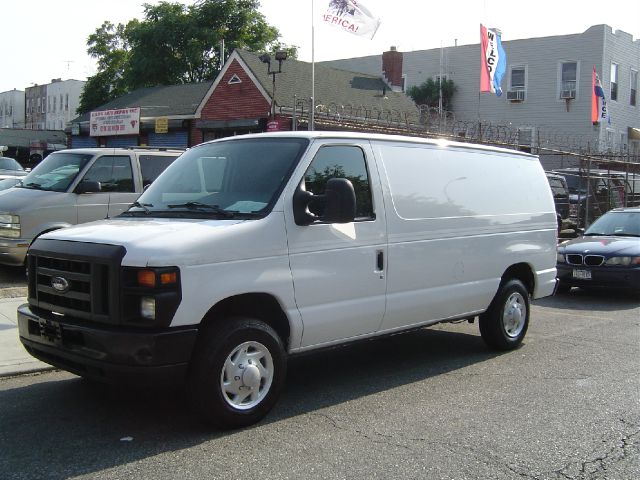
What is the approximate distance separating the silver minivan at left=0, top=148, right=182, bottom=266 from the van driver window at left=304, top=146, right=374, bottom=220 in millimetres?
→ 5708

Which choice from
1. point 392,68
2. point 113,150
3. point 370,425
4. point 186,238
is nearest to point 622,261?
point 370,425

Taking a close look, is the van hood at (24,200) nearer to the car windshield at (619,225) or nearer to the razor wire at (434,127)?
the razor wire at (434,127)

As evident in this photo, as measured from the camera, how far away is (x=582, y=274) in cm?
1098

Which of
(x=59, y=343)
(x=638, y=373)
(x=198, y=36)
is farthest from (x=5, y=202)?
(x=198, y=36)

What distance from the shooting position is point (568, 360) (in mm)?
6996

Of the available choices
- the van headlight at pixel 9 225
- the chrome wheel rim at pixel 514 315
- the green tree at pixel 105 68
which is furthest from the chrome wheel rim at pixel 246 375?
the green tree at pixel 105 68

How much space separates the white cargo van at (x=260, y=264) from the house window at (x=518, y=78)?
92.7 feet

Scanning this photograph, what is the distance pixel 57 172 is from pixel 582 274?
854 cm

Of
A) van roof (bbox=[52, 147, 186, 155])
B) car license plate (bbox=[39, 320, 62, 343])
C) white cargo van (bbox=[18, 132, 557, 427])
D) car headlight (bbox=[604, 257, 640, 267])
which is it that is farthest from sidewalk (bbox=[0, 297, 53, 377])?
car headlight (bbox=[604, 257, 640, 267])

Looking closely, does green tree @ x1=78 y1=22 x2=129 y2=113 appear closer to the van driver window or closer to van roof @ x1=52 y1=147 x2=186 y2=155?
van roof @ x1=52 y1=147 x2=186 y2=155

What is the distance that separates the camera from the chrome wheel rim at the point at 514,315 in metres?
7.27

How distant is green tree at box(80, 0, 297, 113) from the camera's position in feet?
145

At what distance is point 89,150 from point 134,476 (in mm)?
7809

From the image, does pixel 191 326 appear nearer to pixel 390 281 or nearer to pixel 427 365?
pixel 390 281
